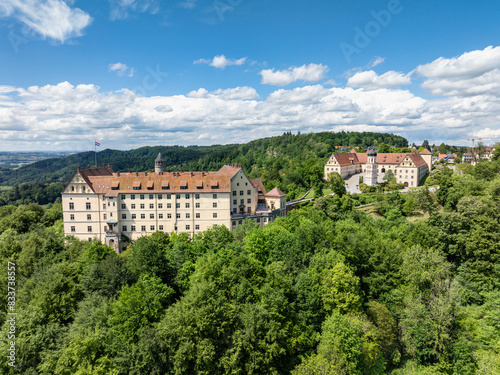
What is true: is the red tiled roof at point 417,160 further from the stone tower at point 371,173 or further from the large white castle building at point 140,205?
the large white castle building at point 140,205

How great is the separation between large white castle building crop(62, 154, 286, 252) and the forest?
6201mm

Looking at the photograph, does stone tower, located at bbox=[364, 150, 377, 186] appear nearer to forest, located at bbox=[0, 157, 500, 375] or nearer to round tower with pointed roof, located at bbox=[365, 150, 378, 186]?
round tower with pointed roof, located at bbox=[365, 150, 378, 186]

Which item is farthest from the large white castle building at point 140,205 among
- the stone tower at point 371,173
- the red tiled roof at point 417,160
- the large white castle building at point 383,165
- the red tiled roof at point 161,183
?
the red tiled roof at point 417,160

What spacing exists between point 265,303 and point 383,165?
10383 cm

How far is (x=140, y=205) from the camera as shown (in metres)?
65.8

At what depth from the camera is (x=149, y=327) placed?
4006 cm

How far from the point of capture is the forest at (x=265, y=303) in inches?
1469

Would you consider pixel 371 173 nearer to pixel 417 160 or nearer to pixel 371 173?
pixel 371 173

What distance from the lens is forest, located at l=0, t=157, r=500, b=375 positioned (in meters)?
37.3

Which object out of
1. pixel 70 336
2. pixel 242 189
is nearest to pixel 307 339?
pixel 70 336

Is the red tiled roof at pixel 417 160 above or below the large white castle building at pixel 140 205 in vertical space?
above

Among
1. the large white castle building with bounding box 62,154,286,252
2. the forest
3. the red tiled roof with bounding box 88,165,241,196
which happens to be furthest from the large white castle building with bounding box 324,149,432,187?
the large white castle building with bounding box 62,154,286,252

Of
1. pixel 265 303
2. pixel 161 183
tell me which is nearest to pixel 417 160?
pixel 161 183

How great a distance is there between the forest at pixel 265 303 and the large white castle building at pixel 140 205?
6201mm
